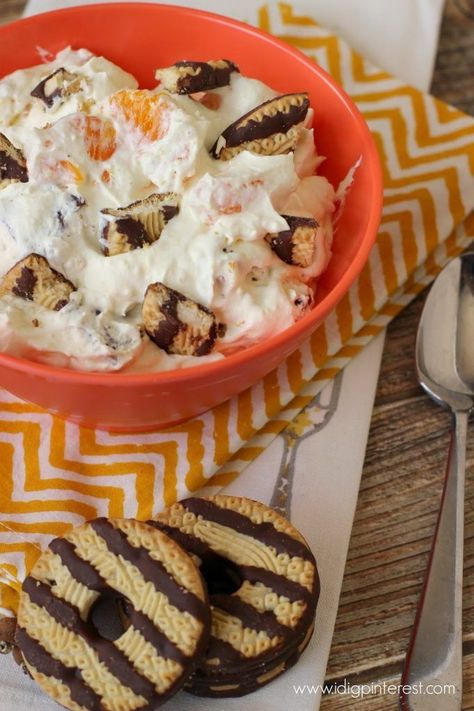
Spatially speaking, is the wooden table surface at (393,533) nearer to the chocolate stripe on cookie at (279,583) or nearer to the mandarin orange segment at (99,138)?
the chocolate stripe on cookie at (279,583)

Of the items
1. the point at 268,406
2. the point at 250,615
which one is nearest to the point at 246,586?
the point at 250,615

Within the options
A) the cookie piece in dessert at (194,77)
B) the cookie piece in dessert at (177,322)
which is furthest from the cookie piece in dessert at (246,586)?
the cookie piece in dessert at (194,77)

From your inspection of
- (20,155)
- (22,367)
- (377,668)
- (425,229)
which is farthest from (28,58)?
(377,668)

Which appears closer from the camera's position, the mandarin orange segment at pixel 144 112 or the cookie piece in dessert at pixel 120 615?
the cookie piece in dessert at pixel 120 615

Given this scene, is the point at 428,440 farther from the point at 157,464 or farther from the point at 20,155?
the point at 20,155

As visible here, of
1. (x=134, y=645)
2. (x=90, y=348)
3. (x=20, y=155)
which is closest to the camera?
(x=134, y=645)

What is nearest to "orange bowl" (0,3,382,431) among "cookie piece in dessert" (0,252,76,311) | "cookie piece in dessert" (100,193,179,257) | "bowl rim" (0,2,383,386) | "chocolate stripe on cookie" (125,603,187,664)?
"bowl rim" (0,2,383,386)
